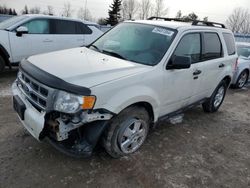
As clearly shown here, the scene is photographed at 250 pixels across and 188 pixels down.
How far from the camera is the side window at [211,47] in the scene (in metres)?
4.18

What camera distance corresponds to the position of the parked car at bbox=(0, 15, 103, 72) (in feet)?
20.6

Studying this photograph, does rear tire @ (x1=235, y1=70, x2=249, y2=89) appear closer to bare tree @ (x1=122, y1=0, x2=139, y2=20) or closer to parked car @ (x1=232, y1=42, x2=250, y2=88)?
parked car @ (x1=232, y1=42, x2=250, y2=88)

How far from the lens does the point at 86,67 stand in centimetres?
284

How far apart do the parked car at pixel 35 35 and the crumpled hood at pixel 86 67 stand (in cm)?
358

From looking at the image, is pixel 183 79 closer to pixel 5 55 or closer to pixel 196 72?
pixel 196 72

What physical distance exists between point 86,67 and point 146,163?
5.04 ft

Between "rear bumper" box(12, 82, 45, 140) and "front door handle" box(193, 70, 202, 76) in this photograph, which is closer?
"rear bumper" box(12, 82, 45, 140)

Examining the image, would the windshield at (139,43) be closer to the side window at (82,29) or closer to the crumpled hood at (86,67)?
the crumpled hood at (86,67)

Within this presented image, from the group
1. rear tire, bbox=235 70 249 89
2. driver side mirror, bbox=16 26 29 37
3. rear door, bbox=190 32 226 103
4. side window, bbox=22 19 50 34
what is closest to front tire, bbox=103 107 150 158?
rear door, bbox=190 32 226 103

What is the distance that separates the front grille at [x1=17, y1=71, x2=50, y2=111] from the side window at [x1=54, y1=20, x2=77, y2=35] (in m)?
4.63

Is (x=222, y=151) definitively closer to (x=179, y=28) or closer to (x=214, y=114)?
(x=214, y=114)

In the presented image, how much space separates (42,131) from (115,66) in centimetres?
117

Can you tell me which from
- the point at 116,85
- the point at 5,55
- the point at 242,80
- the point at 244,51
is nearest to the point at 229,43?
the point at 116,85

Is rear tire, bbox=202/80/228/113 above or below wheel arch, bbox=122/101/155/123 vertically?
below
